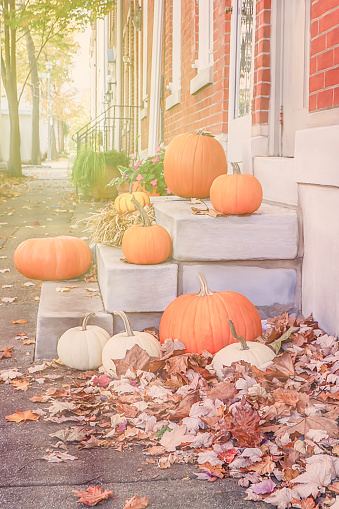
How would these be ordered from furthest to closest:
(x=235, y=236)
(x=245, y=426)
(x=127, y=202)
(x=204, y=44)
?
(x=204, y=44)
(x=127, y=202)
(x=235, y=236)
(x=245, y=426)

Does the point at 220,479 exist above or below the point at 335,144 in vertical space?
below

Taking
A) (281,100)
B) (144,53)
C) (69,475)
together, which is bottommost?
(69,475)

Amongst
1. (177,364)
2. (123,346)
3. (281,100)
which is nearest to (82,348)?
(123,346)

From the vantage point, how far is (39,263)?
4375 mm

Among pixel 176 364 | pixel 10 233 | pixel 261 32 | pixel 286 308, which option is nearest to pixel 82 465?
pixel 176 364

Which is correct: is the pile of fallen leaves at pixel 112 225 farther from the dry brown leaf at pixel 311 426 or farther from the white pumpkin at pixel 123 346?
the dry brown leaf at pixel 311 426

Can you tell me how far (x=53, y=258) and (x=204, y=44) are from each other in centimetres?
406

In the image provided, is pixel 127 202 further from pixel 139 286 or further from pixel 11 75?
pixel 11 75

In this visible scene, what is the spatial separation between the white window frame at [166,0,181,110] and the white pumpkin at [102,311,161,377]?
20.4 feet

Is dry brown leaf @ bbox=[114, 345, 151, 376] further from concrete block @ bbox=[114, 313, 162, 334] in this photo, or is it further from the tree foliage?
the tree foliage

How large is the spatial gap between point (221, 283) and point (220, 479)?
1755 millimetres

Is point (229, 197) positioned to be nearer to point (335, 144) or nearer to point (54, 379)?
point (335, 144)

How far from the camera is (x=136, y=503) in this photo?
2023 mm

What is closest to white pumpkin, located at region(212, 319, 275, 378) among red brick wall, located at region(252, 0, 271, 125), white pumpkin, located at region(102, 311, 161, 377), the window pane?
white pumpkin, located at region(102, 311, 161, 377)
